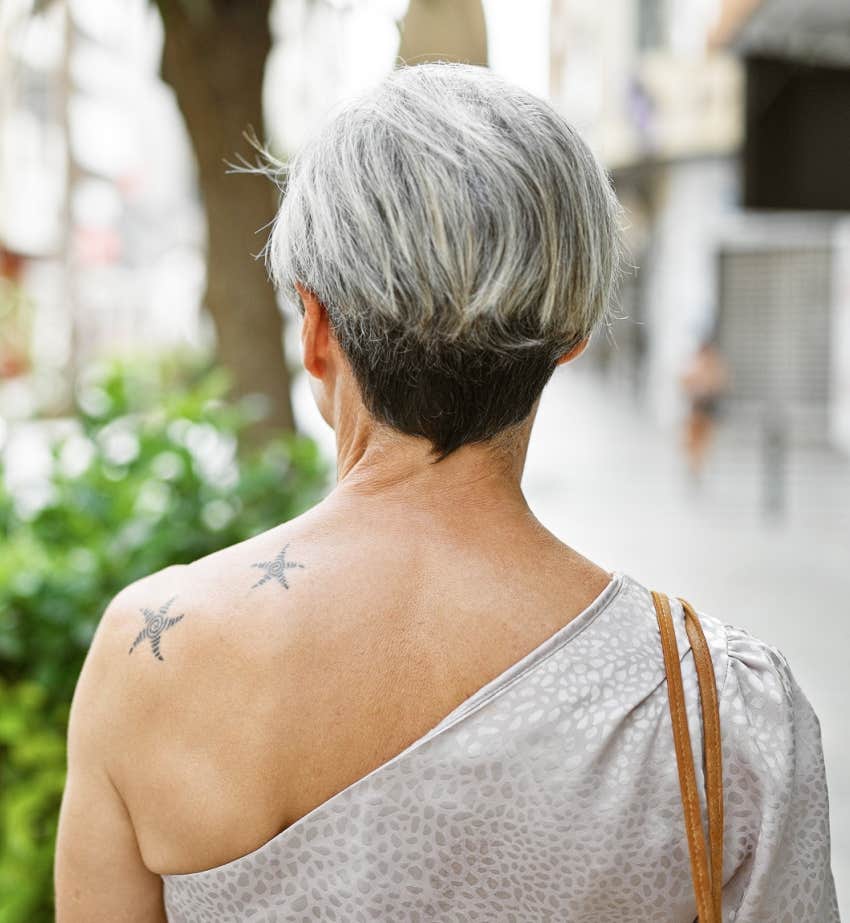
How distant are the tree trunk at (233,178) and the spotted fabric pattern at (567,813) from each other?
2757 millimetres

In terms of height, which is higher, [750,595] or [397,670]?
[397,670]

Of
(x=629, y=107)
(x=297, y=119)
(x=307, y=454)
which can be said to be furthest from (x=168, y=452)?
(x=629, y=107)

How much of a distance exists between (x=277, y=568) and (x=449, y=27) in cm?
187

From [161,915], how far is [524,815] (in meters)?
0.45

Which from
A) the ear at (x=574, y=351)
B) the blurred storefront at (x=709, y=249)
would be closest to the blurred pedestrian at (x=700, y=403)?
the blurred storefront at (x=709, y=249)

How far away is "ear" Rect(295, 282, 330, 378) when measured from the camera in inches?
50.3

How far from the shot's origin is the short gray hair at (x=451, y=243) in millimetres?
1185

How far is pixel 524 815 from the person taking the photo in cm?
125

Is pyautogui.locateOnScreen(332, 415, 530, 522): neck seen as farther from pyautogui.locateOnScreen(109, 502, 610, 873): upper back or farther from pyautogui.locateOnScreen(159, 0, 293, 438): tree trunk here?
pyautogui.locateOnScreen(159, 0, 293, 438): tree trunk

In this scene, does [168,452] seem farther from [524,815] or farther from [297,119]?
[524,815]

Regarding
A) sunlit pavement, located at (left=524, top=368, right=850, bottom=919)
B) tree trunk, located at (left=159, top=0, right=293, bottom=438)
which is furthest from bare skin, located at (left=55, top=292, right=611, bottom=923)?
sunlit pavement, located at (left=524, top=368, right=850, bottom=919)

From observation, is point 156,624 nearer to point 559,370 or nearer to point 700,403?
point 559,370

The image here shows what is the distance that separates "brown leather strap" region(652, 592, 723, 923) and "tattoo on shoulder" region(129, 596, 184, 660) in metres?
0.52

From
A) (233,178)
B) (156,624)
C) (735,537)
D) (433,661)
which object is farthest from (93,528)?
(735,537)
